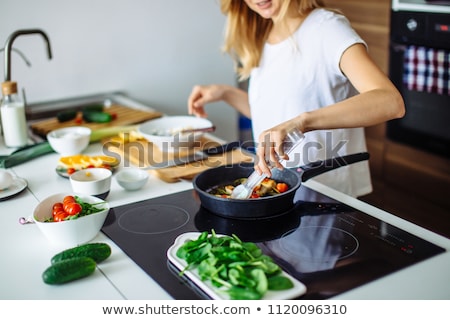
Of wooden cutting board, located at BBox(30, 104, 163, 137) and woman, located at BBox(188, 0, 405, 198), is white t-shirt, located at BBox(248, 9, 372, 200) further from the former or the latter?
wooden cutting board, located at BBox(30, 104, 163, 137)

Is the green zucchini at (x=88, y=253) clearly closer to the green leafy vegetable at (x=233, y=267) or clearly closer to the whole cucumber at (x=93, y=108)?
the green leafy vegetable at (x=233, y=267)

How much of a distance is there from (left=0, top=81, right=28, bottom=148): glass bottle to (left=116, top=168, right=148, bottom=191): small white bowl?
51cm

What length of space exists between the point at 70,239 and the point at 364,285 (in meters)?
0.58

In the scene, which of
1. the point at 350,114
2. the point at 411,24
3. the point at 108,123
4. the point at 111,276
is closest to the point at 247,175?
the point at 350,114

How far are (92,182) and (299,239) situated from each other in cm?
53

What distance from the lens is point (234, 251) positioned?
1024 millimetres

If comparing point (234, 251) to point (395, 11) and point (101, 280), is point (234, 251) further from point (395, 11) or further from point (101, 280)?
point (395, 11)

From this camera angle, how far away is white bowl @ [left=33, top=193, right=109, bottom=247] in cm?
114

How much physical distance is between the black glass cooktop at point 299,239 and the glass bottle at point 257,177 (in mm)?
81

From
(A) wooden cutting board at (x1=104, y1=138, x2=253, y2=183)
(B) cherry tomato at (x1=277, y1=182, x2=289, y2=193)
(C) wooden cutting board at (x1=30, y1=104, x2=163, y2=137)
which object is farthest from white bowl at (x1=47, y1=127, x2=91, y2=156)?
(B) cherry tomato at (x1=277, y1=182, x2=289, y2=193)

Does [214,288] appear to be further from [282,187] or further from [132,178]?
[132,178]

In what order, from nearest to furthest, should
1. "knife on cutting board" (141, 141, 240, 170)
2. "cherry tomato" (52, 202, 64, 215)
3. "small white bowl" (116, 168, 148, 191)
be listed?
"cherry tomato" (52, 202, 64, 215), "small white bowl" (116, 168, 148, 191), "knife on cutting board" (141, 141, 240, 170)

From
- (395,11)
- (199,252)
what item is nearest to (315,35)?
(199,252)

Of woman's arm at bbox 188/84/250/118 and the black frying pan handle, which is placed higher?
woman's arm at bbox 188/84/250/118
